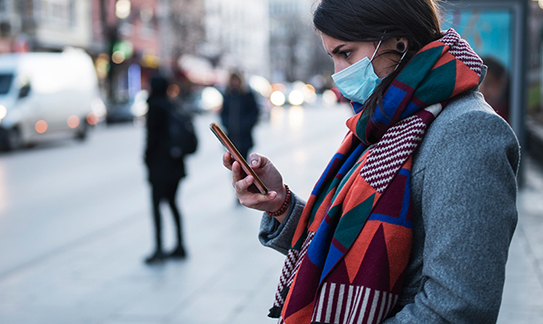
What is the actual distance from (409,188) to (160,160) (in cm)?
433

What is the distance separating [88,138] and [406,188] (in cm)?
1963

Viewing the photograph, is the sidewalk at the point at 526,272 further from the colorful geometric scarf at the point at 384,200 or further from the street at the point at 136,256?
the colorful geometric scarf at the point at 384,200

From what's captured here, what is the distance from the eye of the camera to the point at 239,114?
815 cm

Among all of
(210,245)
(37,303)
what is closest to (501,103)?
(210,245)

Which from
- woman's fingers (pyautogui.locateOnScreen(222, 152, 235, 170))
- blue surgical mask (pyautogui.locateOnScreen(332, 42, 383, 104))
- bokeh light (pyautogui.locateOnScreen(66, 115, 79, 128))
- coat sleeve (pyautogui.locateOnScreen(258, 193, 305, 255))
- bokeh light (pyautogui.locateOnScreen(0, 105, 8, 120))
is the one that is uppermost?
blue surgical mask (pyautogui.locateOnScreen(332, 42, 383, 104))

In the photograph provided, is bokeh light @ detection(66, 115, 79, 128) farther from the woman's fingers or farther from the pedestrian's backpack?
the woman's fingers

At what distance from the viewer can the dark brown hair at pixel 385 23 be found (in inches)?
52.6

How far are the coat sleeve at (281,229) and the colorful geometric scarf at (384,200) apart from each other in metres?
0.38

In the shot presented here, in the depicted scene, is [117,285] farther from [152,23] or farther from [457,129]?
[152,23]

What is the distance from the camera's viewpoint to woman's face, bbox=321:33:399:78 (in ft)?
4.54

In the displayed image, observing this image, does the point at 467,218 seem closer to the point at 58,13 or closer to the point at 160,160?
the point at 160,160

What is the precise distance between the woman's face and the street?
9.03 ft

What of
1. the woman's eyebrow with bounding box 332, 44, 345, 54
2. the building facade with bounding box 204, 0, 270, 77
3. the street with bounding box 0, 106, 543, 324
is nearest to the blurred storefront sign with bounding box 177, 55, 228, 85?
the building facade with bounding box 204, 0, 270, 77

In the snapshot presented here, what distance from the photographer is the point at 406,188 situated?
1241 millimetres
